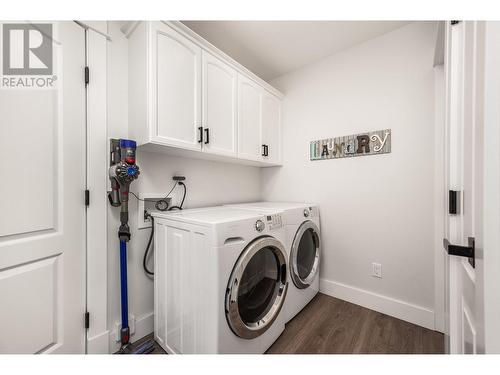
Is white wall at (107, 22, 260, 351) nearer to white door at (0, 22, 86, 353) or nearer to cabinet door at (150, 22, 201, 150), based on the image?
white door at (0, 22, 86, 353)

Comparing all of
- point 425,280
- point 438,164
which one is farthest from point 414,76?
point 425,280

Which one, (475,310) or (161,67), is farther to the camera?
(161,67)

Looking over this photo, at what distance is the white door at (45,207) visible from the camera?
101 centimetres

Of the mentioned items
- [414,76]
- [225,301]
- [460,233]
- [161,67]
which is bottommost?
[225,301]

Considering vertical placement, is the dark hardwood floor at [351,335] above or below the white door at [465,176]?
below

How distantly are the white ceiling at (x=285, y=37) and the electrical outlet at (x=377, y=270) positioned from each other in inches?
80.8

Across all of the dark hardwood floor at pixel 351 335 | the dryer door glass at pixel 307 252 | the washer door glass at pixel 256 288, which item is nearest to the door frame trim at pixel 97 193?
the washer door glass at pixel 256 288

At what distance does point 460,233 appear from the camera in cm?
76

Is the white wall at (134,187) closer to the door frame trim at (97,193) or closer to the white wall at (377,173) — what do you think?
the door frame trim at (97,193)

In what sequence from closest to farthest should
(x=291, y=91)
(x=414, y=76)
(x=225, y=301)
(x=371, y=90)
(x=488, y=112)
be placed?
(x=488, y=112), (x=225, y=301), (x=414, y=76), (x=371, y=90), (x=291, y=91)

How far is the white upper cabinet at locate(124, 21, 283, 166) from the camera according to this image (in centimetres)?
129

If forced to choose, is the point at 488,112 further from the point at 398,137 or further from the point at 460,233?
the point at 398,137

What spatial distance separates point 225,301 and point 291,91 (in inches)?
88.1

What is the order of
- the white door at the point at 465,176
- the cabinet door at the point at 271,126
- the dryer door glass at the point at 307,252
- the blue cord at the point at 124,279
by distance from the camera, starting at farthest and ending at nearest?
the cabinet door at the point at 271,126
the dryer door glass at the point at 307,252
the blue cord at the point at 124,279
the white door at the point at 465,176
